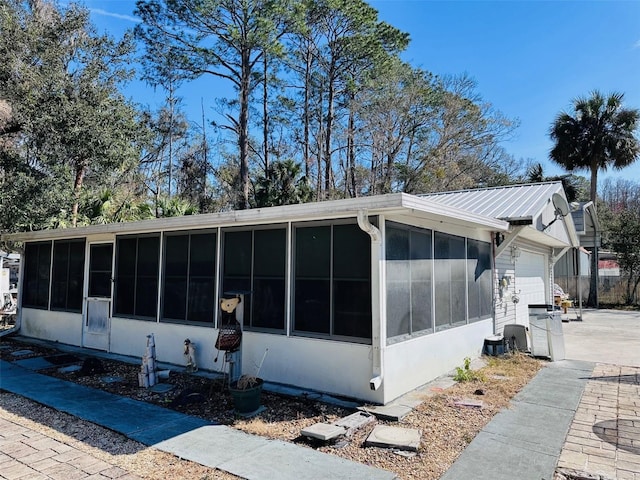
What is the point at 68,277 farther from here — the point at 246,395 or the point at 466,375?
the point at 466,375

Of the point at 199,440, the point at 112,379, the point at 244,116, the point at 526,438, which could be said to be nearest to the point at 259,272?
the point at 199,440

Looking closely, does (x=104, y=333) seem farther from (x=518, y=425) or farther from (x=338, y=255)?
(x=518, y=425)

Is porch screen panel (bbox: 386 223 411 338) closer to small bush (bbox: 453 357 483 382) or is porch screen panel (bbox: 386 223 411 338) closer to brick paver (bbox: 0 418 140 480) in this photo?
small bush (bbox: 453 357 483 382)

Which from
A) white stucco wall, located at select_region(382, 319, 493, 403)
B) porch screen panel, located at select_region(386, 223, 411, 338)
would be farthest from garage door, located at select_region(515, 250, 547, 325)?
porch screen panel, located at select_region(386, 223, 411, 338)

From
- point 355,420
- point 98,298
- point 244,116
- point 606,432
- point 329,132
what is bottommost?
point 606,432

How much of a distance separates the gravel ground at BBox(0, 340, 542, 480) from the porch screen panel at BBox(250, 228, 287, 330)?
1.02 m

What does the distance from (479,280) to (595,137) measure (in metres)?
16.1

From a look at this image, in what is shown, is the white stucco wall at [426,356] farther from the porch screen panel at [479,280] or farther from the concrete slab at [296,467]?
the concrete slab at [296,467]

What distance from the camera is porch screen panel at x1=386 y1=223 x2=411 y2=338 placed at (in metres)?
5.11

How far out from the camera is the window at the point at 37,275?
9438 mm

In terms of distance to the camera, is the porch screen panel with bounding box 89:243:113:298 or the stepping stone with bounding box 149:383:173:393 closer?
the stepping stone with bounding box 149:383:173:393

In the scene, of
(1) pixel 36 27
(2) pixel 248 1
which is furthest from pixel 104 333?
(2) pixel 248 1

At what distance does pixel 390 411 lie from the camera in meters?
4.62

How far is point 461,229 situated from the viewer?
→ 710cm
